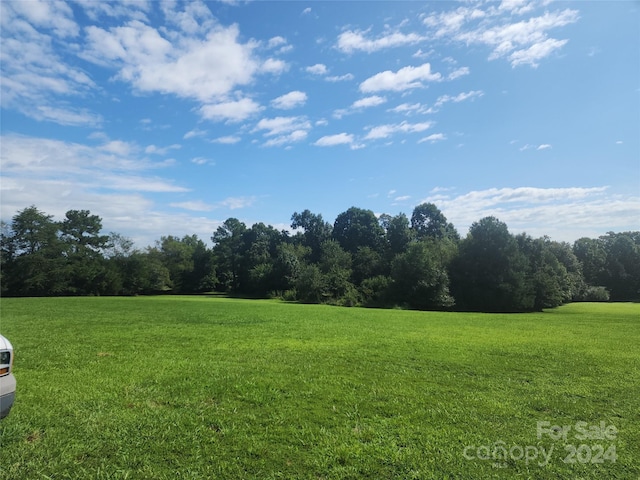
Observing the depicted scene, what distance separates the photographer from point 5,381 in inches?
182

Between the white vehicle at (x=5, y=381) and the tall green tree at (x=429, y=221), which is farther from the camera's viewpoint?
the tall green tree at (x=429, y=221)

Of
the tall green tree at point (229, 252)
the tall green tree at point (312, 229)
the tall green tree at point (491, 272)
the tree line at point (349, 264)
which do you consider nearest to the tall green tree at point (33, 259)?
the tree line at point (349, 264)

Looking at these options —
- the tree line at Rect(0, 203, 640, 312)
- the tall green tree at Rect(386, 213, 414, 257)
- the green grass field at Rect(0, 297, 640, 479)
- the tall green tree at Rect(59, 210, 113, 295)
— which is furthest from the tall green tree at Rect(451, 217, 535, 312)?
the tall green tree at Rect(59, 210, 113, 295)

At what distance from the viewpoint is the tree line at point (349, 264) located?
173ft

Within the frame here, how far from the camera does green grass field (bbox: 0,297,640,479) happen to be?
15.0ft

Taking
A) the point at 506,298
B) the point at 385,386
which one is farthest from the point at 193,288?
the point at 385,386

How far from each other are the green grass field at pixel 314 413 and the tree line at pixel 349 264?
4230 centimetres

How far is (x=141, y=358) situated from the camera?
10.4 meters

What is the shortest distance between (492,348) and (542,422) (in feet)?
25.1

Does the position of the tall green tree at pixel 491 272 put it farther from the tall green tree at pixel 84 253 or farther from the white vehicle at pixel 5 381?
the tall green tree at pixel 84 253

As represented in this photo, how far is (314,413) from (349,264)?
68.7 metres

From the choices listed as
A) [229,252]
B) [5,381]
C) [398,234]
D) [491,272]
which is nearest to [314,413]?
[5,381]

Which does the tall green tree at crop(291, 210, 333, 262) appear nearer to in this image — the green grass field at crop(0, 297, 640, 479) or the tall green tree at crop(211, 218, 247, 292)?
the tall green tree at crop(211, 218, 247, 292)

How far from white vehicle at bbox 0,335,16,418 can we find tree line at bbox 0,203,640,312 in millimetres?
50977
